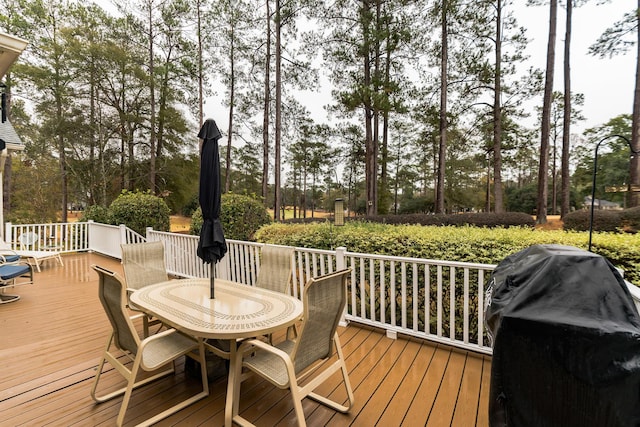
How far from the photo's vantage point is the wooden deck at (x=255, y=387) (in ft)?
6.59

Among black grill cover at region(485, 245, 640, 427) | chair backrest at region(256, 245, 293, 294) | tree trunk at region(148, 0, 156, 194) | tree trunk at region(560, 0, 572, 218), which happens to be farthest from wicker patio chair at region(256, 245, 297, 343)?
tree trunk at region(560, 0, 572, 218)

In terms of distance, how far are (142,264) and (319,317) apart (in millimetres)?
2540

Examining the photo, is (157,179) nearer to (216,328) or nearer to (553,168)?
(216,328)

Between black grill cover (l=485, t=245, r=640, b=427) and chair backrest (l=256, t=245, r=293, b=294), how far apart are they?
202 cm

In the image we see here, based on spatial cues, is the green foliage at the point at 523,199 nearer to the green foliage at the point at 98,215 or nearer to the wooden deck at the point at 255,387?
the wooden deck at the point at 255,387

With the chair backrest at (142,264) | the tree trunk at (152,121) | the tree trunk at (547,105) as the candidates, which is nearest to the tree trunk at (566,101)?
the tree trunk at (547,105)

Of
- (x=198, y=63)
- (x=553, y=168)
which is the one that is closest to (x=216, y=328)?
(x=198, y=63)

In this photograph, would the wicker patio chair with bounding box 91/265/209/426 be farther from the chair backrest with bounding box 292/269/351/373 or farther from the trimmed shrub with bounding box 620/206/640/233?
the trimmed shrub with bounding box 620/206/640/233

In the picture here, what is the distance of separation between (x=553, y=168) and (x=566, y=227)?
18.0 meters

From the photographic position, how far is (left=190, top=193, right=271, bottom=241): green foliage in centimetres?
653

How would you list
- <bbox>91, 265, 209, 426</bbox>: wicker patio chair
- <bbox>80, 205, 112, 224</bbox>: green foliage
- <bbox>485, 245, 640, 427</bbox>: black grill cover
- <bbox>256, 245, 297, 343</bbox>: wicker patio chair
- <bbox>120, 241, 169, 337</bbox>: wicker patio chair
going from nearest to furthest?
1. <bbox>485, 245, 640, 427</bbox>: black grill cover
2. <bbox>91, 265, 209, 426</bbox>: wicker patio chair
3. <bbox>256, 245, 297, 343</bbox>: wicker patio chair
4. <bbox>120, 241, 169, 337</bbox>: wicker patio chair
5. <bbox>80, 205, 112, 224</bbox>: green foliage

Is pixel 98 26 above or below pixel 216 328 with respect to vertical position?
above

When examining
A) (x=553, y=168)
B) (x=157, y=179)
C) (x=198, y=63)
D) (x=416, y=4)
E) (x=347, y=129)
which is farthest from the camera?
(x=553, y=168)

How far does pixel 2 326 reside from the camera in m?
3.50
